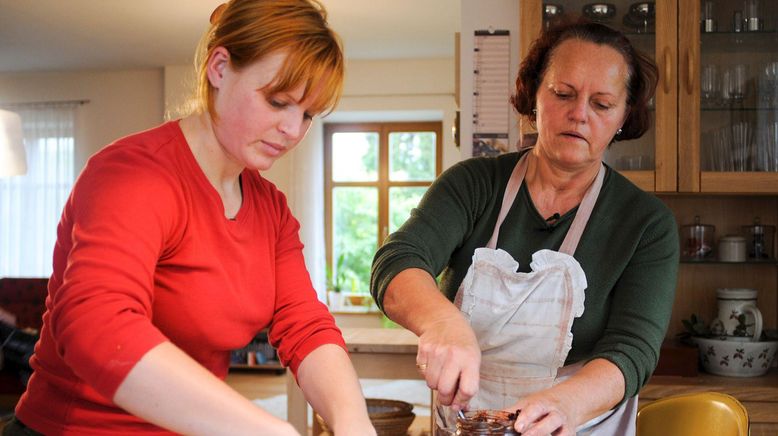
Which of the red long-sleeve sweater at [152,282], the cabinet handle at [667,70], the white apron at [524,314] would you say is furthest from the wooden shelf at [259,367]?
the red long-sleeve sweater at [152,282]

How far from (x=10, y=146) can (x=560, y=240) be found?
3.96 m

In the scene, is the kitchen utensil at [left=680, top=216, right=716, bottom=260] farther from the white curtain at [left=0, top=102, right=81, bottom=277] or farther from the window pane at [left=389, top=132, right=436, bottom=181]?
the white curtain at [left=0, top=102, right=81, bottom=277]

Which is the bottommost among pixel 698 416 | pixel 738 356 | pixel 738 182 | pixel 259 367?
pixel 259 367

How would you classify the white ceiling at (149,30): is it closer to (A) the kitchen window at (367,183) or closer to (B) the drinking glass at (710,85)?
(A) the kitchen window at (367,183)

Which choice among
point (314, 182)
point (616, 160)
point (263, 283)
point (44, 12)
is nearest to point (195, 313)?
point (263, 283)

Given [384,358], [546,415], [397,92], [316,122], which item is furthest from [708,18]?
[316,122]

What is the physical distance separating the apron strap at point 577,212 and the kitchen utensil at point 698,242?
1.70m

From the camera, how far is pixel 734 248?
3344 mm

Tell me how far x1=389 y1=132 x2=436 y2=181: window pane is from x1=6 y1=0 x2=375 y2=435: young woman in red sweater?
6.98 m

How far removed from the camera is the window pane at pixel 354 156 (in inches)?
335

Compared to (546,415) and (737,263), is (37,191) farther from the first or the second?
(546,415)

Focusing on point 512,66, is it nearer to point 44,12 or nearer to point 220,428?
point 220,428

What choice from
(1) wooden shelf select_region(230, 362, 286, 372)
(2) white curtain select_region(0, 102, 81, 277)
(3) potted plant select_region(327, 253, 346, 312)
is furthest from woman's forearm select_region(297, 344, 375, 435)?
(2) white curtain select_region(0, 102, 81, 277)

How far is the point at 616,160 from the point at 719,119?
40 centimetres
